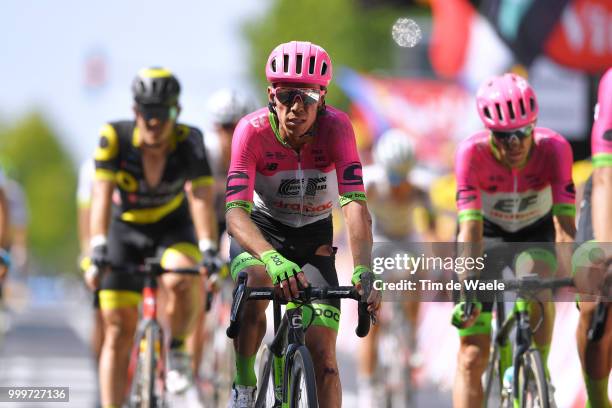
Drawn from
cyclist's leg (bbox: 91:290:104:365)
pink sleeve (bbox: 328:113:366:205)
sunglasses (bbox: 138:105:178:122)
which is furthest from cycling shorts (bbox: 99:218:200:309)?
pink sleeve (bbox: 328:113:366:205)

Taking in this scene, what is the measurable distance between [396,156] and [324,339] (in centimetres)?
660

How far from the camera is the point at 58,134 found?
144m

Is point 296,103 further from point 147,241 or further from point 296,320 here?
point 147,241

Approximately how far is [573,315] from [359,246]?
544cm

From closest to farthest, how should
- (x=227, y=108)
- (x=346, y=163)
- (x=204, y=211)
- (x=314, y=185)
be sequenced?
(x=346, y=163)
(x=314, y=185)
(x=204, y=211)
(x=227, y=108)

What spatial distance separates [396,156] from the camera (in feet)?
44.0

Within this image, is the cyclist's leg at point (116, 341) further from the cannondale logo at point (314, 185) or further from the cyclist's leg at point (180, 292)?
the cannondale logo at point (314, 185)

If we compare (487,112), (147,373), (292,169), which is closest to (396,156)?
(147,373)

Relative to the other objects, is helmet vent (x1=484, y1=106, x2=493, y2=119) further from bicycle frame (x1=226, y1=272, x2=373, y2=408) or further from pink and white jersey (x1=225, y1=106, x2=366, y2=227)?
bicycle frame (x1=226, y1=272, x2=373, y2=408)

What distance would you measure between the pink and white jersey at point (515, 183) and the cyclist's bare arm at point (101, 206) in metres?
2.33

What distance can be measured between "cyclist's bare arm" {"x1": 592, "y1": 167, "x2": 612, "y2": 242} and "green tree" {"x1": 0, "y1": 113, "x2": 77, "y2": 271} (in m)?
132

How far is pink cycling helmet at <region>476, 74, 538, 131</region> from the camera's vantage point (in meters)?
8.02

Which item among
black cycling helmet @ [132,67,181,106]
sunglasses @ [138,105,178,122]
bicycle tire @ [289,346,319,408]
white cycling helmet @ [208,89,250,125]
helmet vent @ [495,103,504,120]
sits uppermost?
white cycling helmet @ [208,89,250,125]

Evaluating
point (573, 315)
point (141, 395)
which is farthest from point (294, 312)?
point (573, 315)
